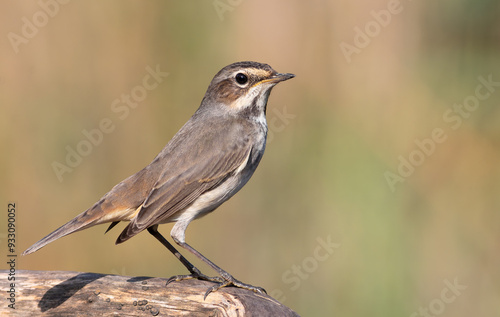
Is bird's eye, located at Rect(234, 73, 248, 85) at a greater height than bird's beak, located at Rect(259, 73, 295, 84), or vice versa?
bird's eye, located at Rect(234, 73, 248, 85)

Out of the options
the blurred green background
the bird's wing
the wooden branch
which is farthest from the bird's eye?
the wooden branch

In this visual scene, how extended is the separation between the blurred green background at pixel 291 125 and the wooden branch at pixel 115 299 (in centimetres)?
202

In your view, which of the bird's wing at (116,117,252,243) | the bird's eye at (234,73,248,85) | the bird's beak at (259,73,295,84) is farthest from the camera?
the bird's eye at (234,73,248,85)

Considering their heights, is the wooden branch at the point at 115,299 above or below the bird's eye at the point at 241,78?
below

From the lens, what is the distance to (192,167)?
19.7 ft

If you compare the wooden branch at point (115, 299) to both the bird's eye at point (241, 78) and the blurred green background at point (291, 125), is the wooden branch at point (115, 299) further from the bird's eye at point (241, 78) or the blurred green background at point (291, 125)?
the blurred green background at point (291, 125)

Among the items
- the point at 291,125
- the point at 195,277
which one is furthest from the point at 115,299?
the point at 291,125

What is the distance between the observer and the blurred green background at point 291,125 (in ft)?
23.8

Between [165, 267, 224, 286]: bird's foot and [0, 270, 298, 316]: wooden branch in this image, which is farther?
[165, 267, 224, 286]: bird's foot

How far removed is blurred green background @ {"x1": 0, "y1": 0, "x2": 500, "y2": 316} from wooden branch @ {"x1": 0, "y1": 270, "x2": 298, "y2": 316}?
2.02 meters

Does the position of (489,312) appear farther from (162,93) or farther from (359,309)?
(162,93)

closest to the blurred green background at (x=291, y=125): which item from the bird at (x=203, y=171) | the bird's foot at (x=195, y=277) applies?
the bird at (x=203, y=171)

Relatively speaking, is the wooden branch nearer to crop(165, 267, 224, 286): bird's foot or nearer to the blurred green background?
crop(165, 267, 224, 286): bird's foot

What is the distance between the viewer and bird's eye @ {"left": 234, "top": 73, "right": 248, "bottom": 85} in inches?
245
